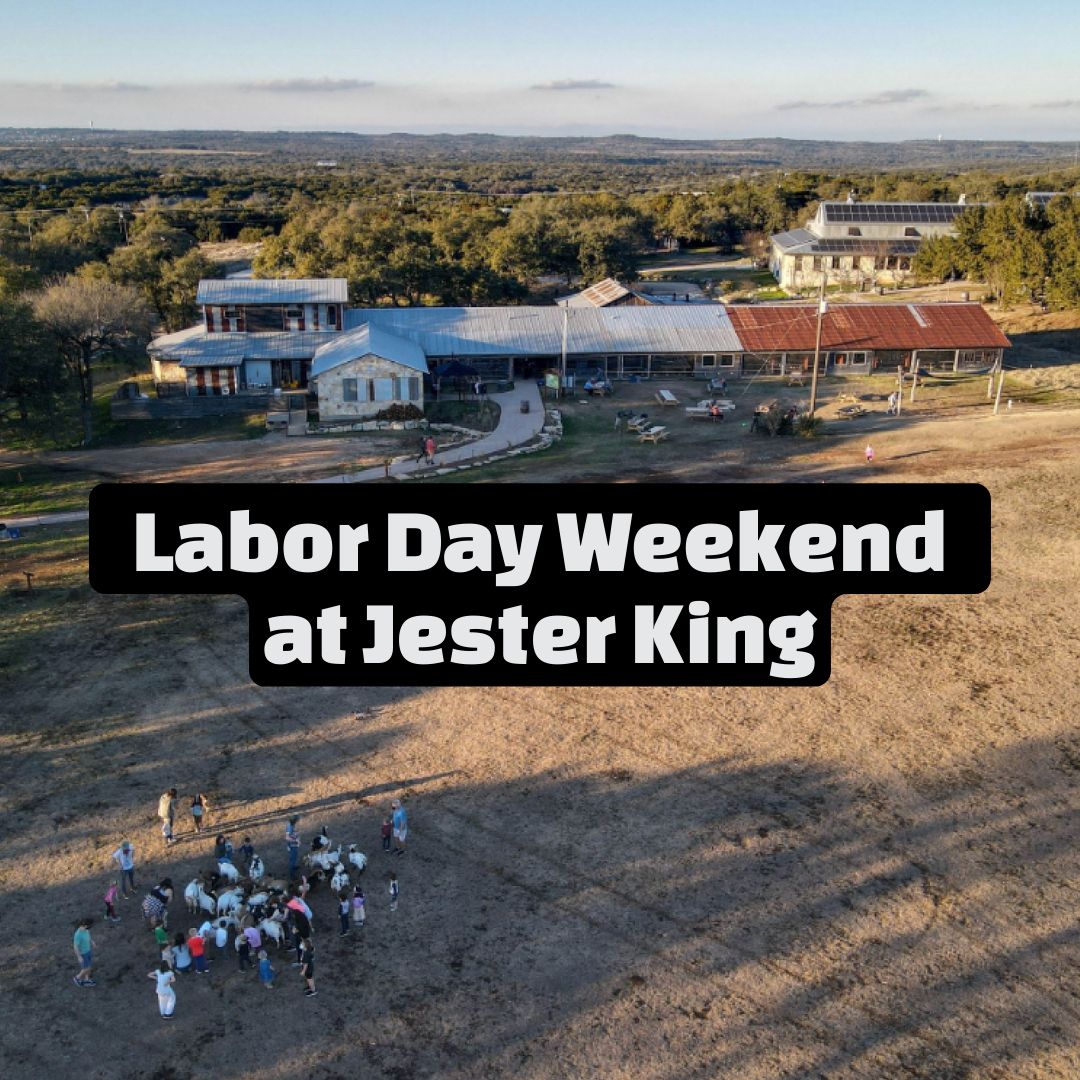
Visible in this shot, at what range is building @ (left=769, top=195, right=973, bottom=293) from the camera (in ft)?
283

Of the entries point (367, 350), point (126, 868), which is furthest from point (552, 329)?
point (126, 868)

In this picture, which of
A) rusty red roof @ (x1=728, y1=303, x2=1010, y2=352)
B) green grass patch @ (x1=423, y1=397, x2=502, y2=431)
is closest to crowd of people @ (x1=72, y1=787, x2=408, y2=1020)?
green grass patch @ (x1=423, y1=397, x2=502, y2=431)

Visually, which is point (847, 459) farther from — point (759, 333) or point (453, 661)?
point (453, 661)

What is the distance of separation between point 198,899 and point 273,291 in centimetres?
4555

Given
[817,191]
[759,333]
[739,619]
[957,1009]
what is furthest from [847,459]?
[817,191]

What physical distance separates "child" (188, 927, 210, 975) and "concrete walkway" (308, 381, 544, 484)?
24.7 meters

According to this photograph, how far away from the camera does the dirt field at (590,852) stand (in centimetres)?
1510

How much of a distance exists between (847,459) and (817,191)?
93.0 m

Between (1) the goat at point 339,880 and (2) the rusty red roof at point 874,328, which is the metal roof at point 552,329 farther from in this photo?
(1) the goat at point 339,880

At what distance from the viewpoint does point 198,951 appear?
16.2 metres

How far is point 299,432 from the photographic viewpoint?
1871 inches

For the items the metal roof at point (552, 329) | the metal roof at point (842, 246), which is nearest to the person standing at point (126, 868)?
the metal roof at point (552, 329)

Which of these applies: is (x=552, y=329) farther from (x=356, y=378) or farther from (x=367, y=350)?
(x=356, y=378)

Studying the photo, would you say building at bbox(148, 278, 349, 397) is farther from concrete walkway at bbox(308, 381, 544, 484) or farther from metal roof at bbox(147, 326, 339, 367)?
concrete walkway at bbox(308, 381, 544, 484)
